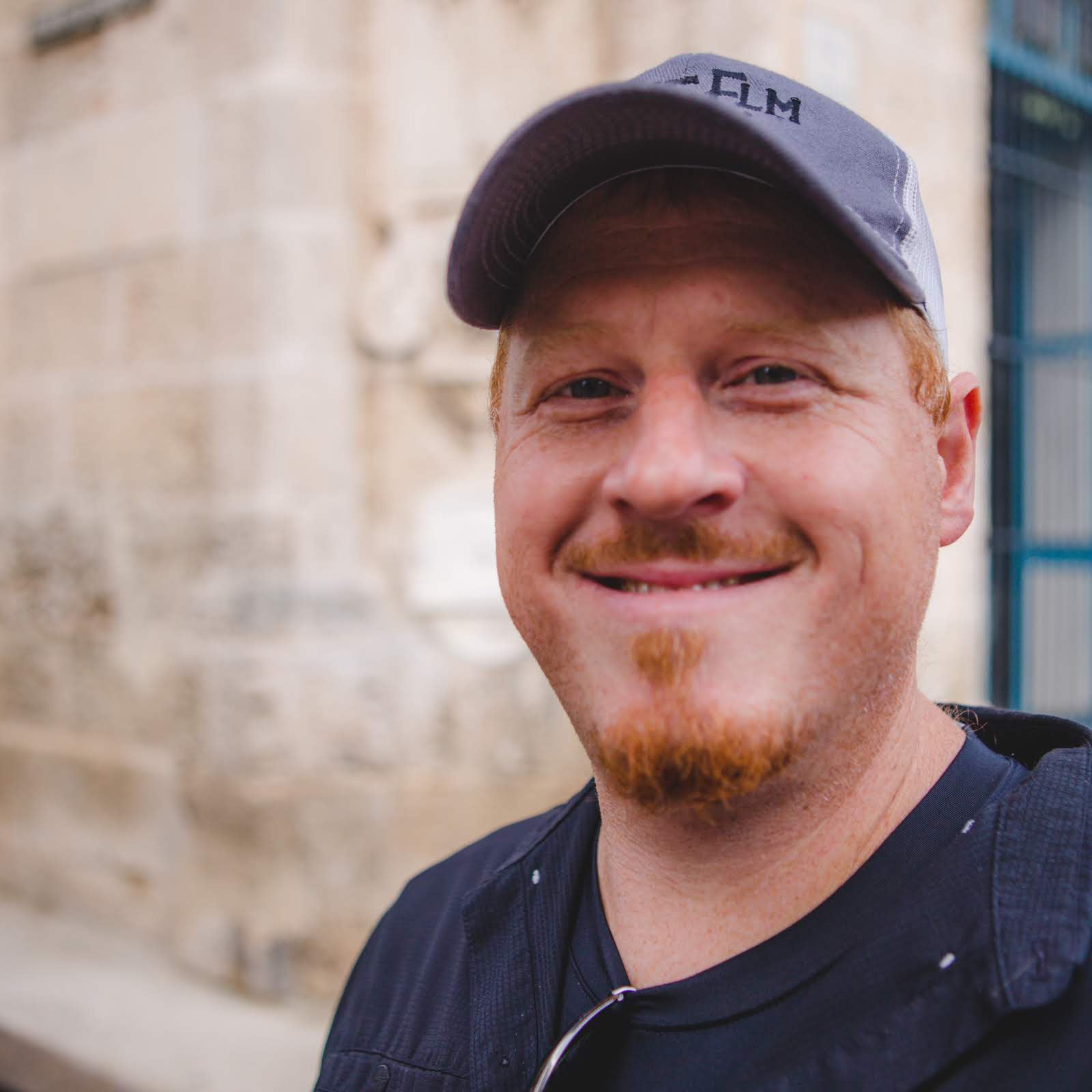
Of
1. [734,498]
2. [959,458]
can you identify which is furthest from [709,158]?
[959,458]

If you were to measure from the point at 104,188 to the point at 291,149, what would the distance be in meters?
0.73

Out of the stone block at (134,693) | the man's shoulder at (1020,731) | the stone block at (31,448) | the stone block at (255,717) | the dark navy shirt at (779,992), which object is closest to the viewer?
the dark navy shirt at (779,992)

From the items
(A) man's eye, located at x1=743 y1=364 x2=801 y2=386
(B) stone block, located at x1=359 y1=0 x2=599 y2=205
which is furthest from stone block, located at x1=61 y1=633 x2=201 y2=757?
(A) man's eye, located at x1=743 y1=364 x2=801 y2=386

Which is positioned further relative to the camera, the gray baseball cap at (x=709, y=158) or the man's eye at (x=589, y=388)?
the man's eye at (x=589, y=388)

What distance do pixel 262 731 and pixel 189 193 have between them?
4.78 feet

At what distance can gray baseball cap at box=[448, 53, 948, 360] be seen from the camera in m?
0.95

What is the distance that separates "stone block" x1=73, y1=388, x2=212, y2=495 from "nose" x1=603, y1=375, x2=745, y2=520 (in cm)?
227

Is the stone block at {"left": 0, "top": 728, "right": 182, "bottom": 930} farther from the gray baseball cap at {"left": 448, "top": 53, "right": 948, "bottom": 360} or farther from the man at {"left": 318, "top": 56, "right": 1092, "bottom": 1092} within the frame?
the gray baseball cap at {"left": 448, "top": 53, "right": 948, "bottom": 360}

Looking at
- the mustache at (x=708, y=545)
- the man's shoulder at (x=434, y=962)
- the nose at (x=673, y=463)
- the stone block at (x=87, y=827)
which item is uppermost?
the nose at (x=673, y=463)

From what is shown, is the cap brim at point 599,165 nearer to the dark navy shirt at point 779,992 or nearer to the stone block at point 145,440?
the dark navy shirt at point 779,992

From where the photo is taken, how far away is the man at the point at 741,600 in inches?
36.7

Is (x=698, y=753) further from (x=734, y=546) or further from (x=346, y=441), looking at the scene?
(x=346, y=441)

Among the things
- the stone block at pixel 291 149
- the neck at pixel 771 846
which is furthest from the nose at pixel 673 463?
the stone block at pixel 291 149

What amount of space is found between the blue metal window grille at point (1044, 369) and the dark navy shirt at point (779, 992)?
136 inches
